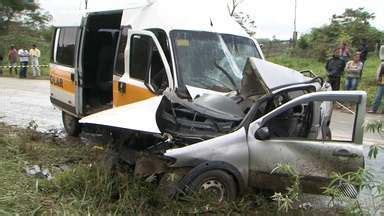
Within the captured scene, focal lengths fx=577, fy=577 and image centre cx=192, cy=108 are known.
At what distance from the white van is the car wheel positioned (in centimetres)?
155

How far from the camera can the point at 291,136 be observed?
6105 mm

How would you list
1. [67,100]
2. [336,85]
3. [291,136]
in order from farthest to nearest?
[336,85], [67,100], [291,136]

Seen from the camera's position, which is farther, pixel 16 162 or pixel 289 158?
pixel 16 162

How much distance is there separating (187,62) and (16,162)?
253 cm

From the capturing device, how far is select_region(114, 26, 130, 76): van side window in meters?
8.59

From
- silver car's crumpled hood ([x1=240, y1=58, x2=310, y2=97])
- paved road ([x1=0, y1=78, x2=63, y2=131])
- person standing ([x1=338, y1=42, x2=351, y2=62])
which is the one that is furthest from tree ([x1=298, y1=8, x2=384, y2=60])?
silver car's crumpled hood ([x1=240, y1=58, x2=310, y2=97])

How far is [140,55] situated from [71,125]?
3.07 m

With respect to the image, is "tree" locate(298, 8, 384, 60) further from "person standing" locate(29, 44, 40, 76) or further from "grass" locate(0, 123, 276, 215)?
"grass" locate(0, 123, 276, 215)

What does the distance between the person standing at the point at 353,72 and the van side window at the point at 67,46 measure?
8.09m

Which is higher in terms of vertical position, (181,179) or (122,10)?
(122,10)

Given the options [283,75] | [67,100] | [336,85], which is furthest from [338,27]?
[283,75]

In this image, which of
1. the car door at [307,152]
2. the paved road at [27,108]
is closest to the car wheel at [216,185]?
the car door at [307,152]

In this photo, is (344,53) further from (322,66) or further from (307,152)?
(307,152)

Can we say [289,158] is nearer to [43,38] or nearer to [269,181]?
[269,181]
